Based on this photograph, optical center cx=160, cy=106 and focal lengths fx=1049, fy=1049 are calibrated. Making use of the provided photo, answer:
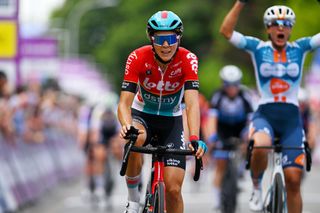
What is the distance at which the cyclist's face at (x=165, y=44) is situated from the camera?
31.9 ft

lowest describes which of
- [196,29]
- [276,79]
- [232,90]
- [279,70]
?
[196,29]

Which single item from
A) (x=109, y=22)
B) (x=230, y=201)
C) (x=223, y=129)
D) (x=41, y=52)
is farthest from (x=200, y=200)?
(x=109, y=22)

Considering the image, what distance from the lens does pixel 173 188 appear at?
32.3 feet

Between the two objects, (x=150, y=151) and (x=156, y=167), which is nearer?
(x=150, y=151)

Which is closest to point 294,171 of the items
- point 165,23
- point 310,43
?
point 310,43

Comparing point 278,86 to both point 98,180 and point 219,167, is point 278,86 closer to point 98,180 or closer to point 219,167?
point 219,167

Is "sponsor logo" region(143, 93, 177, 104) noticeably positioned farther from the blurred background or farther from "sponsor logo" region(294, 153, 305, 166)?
the blurred background

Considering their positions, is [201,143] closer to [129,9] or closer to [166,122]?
[166,122]

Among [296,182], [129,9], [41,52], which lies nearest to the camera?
[296,182]

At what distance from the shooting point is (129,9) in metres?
96.2

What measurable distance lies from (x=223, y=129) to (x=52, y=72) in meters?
18.1

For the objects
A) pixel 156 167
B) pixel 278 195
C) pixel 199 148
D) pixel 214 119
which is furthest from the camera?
pixel 214 119

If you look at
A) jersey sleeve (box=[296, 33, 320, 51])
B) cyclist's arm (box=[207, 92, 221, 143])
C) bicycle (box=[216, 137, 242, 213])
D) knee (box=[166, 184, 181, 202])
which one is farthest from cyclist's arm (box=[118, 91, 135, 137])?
cyclist's arm (box=[207, 92, 221, 143])

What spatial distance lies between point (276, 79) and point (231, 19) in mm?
844
